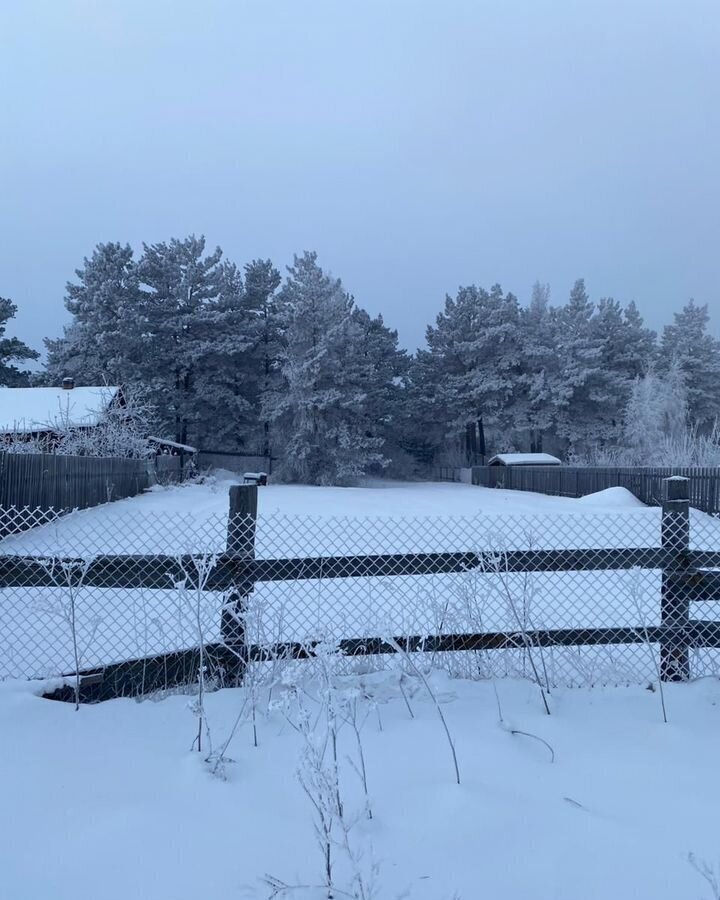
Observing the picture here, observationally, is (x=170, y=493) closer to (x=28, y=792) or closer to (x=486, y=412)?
(x=28, y=792)

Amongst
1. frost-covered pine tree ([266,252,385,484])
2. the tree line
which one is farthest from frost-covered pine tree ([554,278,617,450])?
frost-covered pine tree ([266,252,385,484])

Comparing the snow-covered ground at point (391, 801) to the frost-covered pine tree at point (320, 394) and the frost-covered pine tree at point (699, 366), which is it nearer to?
the frost-covered pine tree at point (320, 394)

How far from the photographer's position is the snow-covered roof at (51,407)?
874 inches

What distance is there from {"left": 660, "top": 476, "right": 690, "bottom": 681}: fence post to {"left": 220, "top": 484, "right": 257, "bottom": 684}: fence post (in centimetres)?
235

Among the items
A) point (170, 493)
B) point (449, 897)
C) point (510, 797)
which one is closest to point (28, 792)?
point (449, 897)

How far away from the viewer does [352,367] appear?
34.6m

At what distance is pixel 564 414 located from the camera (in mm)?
39438

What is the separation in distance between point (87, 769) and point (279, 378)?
114 feet

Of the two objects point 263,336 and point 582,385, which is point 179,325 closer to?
point 263,336

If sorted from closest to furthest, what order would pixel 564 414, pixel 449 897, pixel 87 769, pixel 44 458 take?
pixel 449 897 < pixel 87 769 < pixel 44 458 < pixel 564 414

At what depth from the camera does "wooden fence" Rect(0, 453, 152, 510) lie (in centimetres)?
1048

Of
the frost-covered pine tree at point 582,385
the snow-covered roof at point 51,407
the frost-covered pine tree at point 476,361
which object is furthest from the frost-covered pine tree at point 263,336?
the frost-covered pine tree at point 582,385

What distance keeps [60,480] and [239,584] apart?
10089 millimetres

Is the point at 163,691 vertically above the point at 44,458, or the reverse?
the point at 44,458
